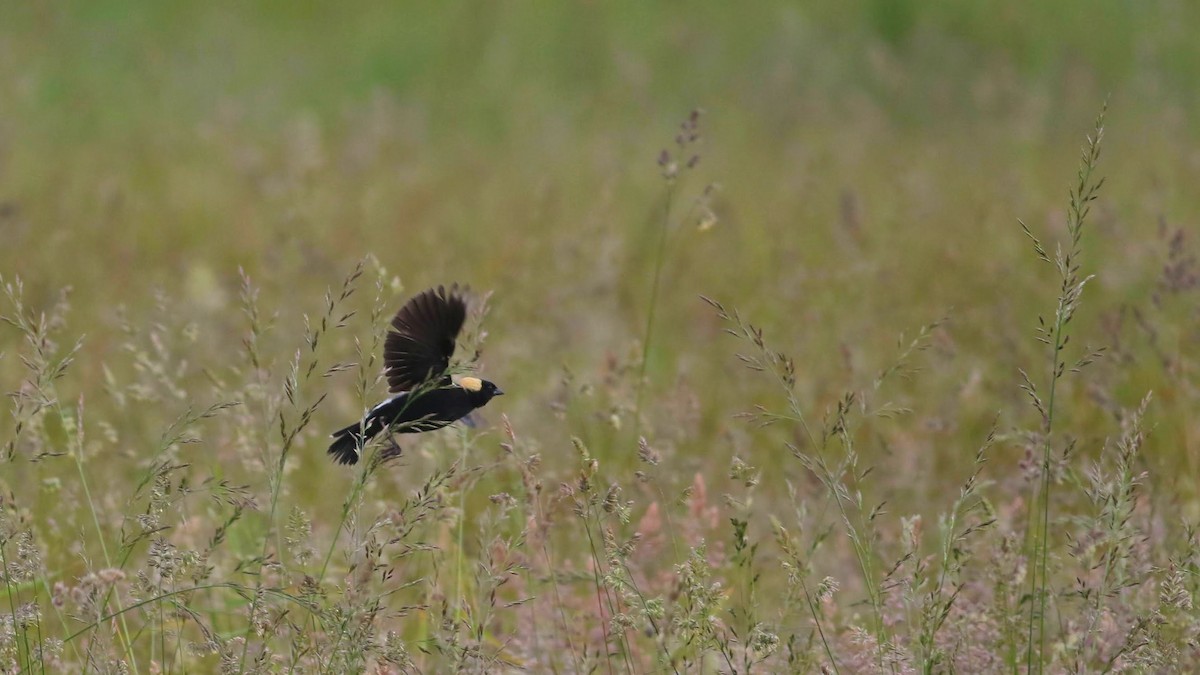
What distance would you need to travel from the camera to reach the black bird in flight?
220cm

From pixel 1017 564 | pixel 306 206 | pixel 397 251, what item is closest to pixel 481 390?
pixel 1017 564

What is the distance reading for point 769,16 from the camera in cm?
1076

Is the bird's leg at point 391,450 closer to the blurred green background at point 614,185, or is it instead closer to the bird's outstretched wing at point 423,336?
the bird's outstretched wing at point 423,336

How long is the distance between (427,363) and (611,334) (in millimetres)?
2966

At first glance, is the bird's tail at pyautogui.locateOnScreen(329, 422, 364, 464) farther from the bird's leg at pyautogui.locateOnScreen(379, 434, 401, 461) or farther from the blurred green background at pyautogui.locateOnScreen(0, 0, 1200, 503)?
the blurred green background at pyautogui.locateOnScreen(0, 0, 1200, 503)

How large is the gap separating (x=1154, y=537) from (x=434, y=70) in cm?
820

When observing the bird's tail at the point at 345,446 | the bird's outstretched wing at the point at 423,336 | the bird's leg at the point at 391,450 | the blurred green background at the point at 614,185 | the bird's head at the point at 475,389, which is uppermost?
the blurred green background at the point at 614,185

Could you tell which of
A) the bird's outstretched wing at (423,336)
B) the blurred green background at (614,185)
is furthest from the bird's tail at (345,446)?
the blurred green background at (614,185)

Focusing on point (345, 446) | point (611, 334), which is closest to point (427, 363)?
point (345, 446)

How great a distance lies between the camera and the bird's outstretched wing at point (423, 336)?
87.0 inches

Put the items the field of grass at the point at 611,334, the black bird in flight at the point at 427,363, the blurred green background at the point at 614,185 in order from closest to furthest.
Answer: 1. the field of grass at the point at 611,334
2. the black bird in flight at the point at 427,363
3. the blurred green background at the point at 614,185

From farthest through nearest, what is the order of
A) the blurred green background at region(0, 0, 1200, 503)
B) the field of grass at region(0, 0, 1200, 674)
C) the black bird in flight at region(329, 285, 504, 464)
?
the blurred green background at region(0, 0, 1200, 503) → the black bird in flight at region(329, 285, 504, 464) → the field of grass at region(0, 0, 1200, 674)

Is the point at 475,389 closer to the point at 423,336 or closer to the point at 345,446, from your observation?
the point at 423,336

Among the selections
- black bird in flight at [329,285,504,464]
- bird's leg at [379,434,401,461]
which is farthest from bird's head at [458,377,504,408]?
bird's leg at [379,434,401,461]
